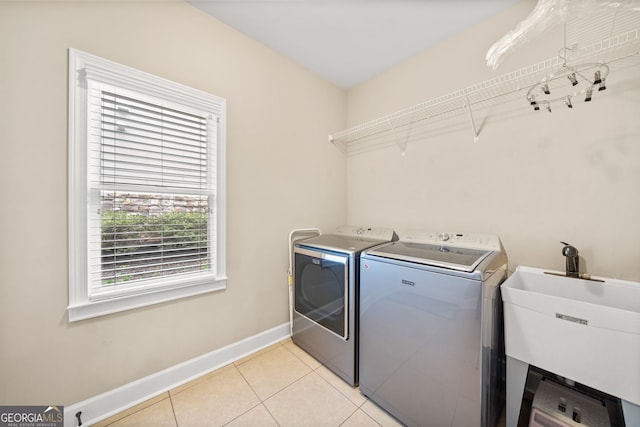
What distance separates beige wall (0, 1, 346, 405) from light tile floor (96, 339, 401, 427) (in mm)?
214

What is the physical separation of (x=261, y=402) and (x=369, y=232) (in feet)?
4.86

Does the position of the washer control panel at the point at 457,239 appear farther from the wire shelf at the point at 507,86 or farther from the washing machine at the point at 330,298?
the wire shelf at the point at 507,86

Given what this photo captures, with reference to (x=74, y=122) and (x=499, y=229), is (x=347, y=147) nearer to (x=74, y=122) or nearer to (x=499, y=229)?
(x=499, y=229)

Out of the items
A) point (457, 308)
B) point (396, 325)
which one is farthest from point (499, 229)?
point (396, 325)

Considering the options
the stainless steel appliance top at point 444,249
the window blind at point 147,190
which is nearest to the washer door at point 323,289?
the stainless steel appliance top at point 444,249

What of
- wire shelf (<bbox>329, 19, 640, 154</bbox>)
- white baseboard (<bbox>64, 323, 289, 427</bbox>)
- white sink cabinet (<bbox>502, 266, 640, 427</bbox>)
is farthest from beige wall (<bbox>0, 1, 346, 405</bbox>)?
white sink cabinet (<bbox>502, 266, 640, 427</bbox>)

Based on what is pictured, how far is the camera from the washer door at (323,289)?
64.4 inches

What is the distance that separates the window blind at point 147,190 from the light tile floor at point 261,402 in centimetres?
75

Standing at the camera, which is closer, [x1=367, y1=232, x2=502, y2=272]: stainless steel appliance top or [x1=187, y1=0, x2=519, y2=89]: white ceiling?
[x1=367, y1=232, x2=502, y2=272]: stainless steel appliance top

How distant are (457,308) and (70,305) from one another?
6.60 feet

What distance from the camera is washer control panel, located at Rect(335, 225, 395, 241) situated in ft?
6.47

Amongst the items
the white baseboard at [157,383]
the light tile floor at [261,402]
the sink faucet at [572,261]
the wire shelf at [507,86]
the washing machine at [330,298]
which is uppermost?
the wire shelf at [507,86]

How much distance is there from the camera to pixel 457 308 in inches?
44.0

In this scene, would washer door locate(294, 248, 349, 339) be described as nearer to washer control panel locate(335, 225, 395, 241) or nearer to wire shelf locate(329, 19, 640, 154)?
washer control panel locate(335, 225, 395, 241)
